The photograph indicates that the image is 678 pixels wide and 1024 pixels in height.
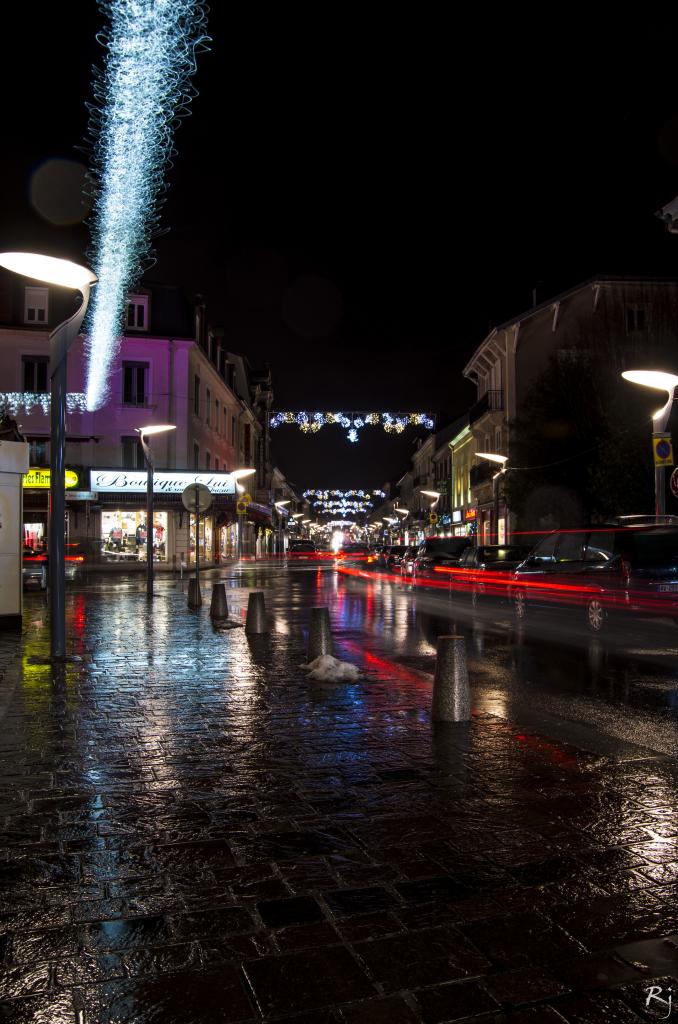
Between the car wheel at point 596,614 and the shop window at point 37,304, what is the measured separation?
102 ft

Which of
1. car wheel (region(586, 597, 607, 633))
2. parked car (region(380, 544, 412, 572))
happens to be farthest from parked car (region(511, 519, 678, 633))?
parked car (region(380, 544, 412, 572))

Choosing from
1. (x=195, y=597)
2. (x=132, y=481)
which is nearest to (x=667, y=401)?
(x=195, y=597)

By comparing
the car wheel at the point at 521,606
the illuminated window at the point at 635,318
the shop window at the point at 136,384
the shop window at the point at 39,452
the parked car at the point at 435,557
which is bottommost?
the car wheel at the point at 521,606

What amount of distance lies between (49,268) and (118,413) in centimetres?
3010

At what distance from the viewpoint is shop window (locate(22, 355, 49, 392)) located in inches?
1483

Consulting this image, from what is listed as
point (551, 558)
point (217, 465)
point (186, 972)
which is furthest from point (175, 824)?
point (217, 465)

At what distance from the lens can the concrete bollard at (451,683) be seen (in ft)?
21.9

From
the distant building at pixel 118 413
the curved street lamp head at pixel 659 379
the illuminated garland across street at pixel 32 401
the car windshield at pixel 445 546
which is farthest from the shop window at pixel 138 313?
the curved street lamp head at pixel 659 379

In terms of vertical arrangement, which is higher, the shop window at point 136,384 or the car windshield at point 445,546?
the shop window at point 136,384

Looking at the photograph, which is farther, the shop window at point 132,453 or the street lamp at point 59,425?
the shop window at point 132,453

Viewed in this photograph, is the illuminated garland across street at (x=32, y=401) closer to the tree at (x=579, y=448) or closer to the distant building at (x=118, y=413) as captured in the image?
the distant building at (x=118, y=413)

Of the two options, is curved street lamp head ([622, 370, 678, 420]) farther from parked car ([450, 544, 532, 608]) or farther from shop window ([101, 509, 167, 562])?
shop window ([101, 509, 167, 562])

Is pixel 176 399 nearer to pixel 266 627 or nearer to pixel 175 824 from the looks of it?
pixel 266 627

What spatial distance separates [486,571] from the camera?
24078 mm
